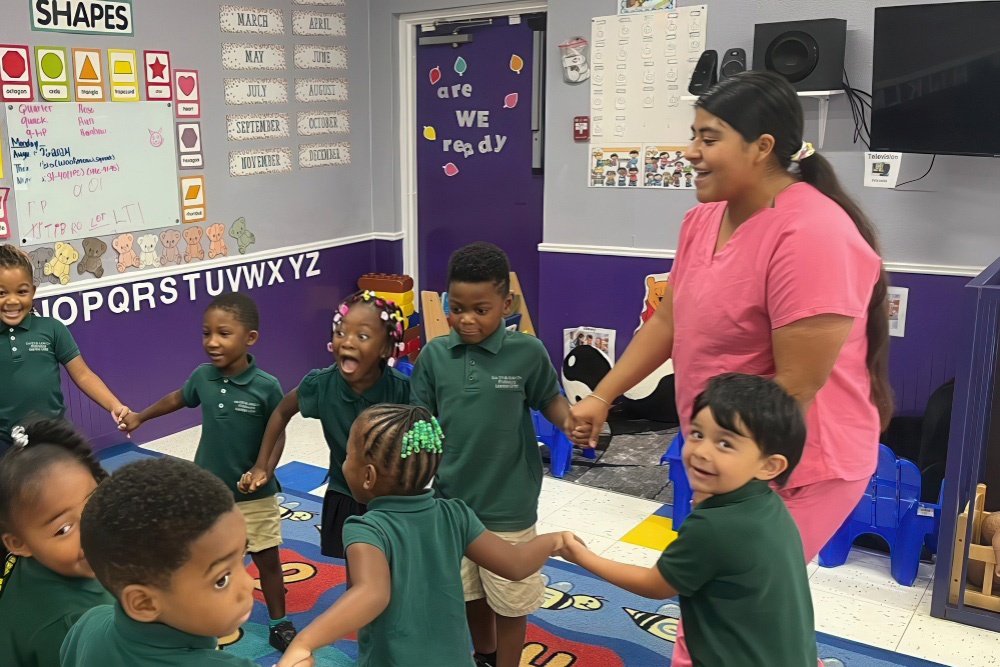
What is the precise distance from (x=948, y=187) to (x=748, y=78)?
2418mm

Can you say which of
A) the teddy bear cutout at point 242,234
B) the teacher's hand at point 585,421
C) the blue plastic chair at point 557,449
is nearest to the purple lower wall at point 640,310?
the blue plastic chair at point 557,449

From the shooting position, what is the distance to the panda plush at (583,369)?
15.5 ft

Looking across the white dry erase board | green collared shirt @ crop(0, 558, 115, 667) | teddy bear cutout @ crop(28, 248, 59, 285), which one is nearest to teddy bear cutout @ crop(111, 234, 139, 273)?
the white dry erase board

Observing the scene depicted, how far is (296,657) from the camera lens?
128cm

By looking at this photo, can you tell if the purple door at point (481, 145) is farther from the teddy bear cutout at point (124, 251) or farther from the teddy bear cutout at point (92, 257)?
the teddy bear cutout at point (92, 257)

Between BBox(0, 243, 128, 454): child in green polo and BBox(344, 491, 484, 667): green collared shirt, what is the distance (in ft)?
5.10

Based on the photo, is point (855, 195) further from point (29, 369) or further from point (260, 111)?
point (29, 369)

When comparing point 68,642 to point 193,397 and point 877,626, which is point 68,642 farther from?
point 877,626

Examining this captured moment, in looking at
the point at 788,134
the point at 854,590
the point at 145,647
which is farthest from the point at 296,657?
the point at 854,590

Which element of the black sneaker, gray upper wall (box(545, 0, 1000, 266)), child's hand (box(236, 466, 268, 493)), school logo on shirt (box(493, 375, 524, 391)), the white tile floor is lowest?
the white tile floor

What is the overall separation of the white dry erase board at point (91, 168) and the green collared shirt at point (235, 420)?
1.87 metres

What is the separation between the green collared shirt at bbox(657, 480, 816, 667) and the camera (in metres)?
1.46

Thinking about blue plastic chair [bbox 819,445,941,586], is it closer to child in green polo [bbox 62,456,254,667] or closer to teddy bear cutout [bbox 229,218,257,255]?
child in green polo [bbox 62,456,254,667]

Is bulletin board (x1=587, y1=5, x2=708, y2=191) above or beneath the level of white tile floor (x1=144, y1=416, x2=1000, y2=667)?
above
